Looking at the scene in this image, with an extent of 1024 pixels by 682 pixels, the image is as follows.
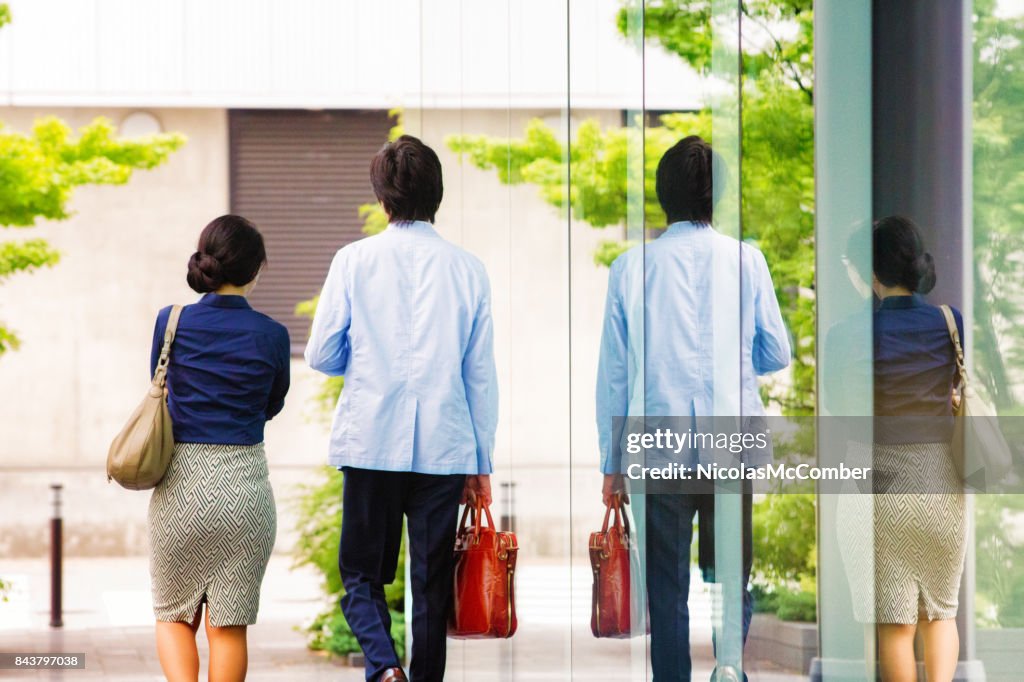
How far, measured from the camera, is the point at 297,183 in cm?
1347

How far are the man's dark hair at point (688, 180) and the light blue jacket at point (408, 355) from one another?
0.71m

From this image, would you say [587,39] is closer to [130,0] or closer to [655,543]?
[655,543]

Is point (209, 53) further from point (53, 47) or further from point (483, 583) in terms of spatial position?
A: point (483, 583)

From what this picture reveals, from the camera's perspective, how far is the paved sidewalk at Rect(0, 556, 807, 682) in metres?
3.98

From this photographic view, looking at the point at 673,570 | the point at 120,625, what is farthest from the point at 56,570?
the point at 673,570

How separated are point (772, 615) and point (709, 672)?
239 mm

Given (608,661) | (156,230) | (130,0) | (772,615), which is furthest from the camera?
(156,230)

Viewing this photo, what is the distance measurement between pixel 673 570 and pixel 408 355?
1016mm

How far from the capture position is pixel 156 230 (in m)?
13.6

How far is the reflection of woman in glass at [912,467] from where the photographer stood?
370 cm

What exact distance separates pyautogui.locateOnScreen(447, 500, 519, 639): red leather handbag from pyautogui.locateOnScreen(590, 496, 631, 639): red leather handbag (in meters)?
0.33

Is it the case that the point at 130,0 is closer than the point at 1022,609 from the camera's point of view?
No

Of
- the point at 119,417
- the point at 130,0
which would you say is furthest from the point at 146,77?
the point at 119,417

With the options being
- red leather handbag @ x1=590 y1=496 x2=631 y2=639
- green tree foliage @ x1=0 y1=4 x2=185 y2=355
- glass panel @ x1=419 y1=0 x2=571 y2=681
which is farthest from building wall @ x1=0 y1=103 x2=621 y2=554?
red leather handbag @ x1=590 y1=496 x2=631 y2=639
